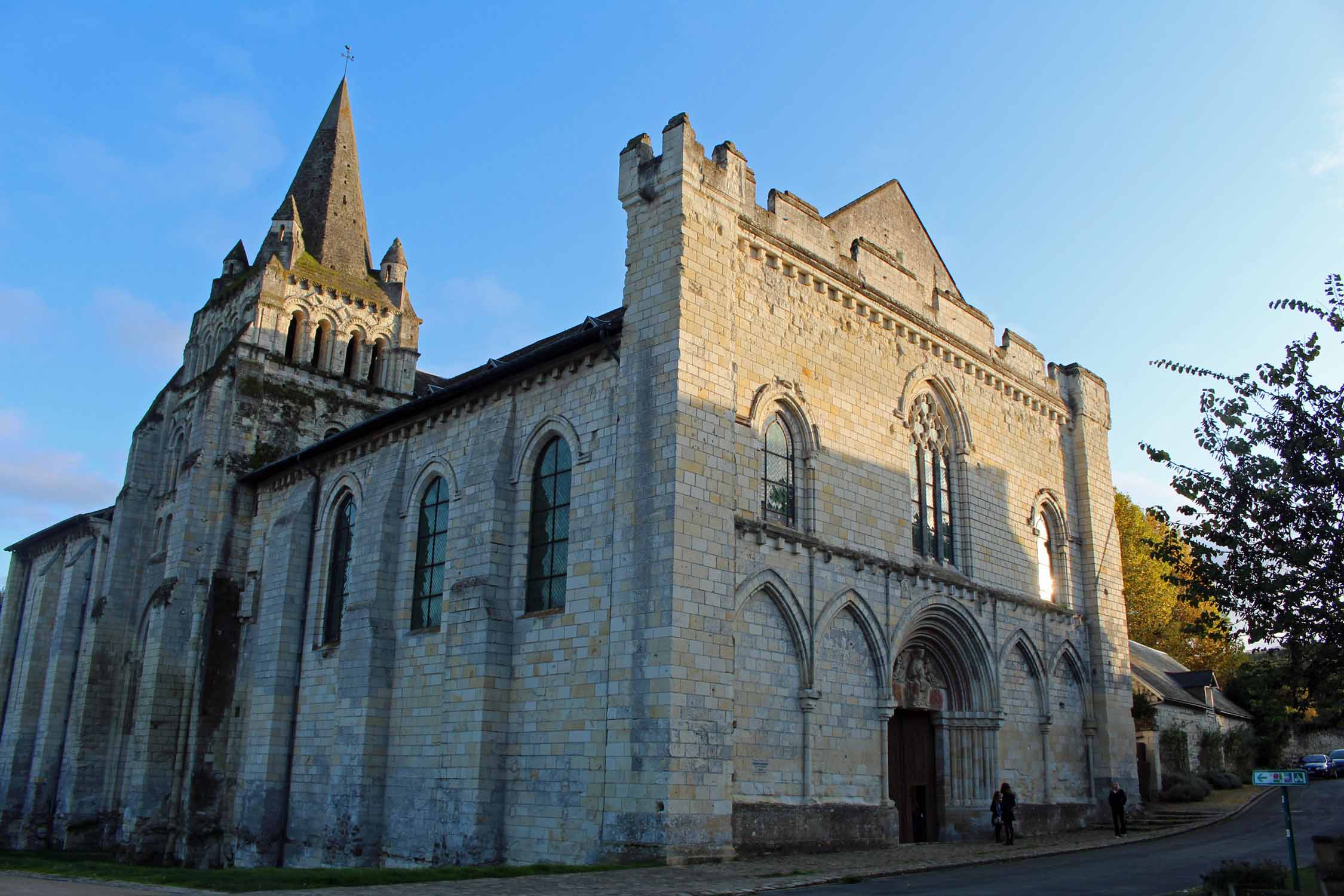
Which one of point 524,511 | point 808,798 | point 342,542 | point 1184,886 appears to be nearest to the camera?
point 1184,886

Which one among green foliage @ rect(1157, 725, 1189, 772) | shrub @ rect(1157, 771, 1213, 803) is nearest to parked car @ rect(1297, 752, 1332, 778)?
green foliage @ rect(1157, 725, 1189, 772)

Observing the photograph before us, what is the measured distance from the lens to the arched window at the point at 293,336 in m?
33.9

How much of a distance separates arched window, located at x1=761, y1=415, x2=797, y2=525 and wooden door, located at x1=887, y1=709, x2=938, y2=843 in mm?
5148

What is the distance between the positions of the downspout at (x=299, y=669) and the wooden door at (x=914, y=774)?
13.0 metres

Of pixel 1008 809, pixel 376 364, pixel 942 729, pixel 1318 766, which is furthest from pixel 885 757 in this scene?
pixel 1318 766

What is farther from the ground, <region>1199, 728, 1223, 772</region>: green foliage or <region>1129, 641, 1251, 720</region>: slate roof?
<region>1129, 641, 1251, 720</region>: slate roof

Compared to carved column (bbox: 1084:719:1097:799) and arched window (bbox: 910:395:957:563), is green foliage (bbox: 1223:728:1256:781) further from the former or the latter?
arched window (bbox: 910:395:957:563)

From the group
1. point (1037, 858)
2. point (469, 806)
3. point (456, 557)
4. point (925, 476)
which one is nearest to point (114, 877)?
point (469, 806)

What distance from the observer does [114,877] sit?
16203 mm

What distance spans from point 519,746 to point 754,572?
514cm

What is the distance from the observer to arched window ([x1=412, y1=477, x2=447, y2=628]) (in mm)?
21703

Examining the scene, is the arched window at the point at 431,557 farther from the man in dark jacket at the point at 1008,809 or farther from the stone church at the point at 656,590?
the man in dark jacket at the point at 1008,809

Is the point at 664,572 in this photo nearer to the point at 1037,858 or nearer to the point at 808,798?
the point at 808,798

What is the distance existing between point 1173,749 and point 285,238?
1363 inches
